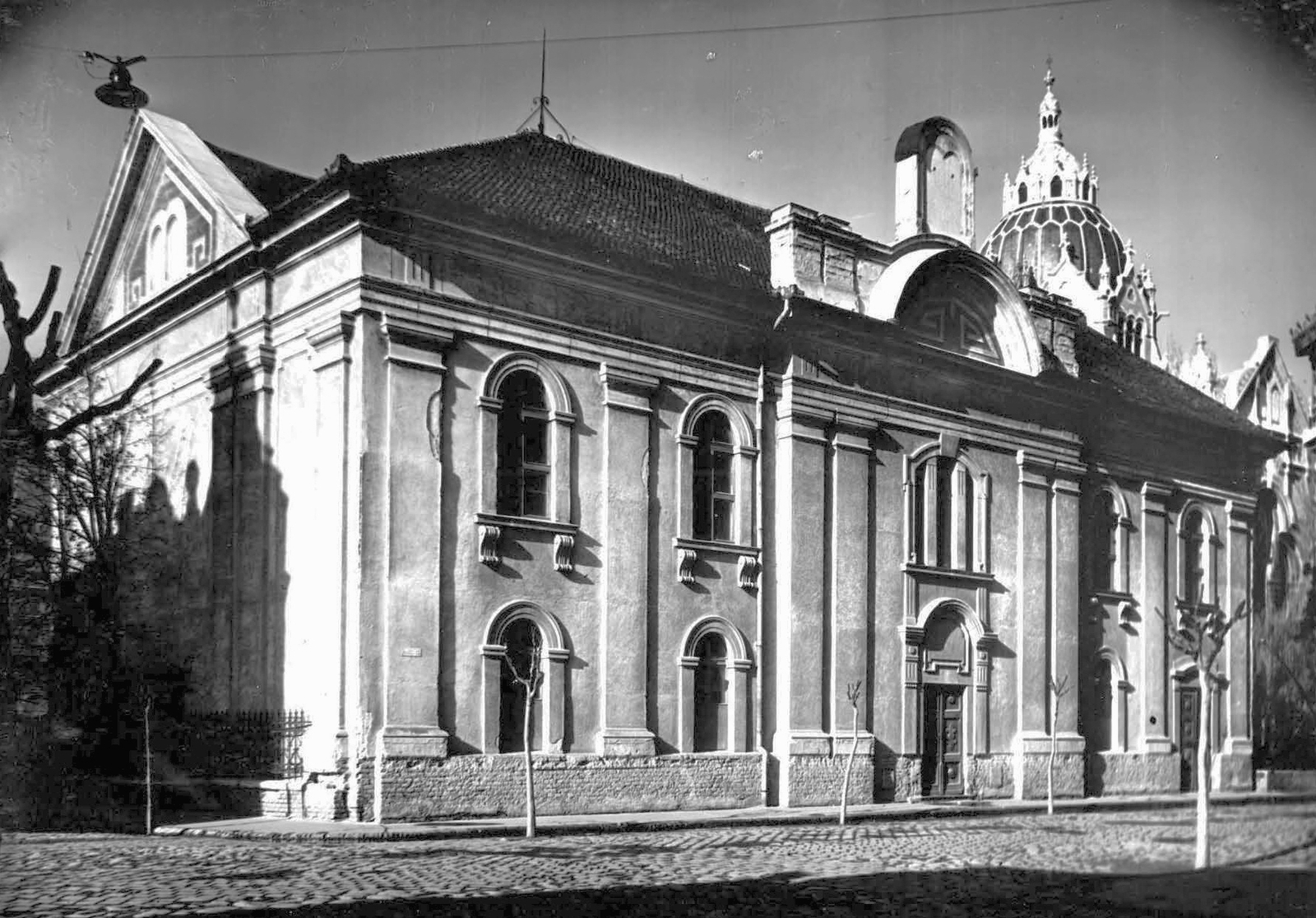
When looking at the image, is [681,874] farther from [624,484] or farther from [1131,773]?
[1131,773]

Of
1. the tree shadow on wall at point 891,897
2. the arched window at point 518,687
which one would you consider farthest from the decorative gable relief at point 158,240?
the tree shadow on wall at point 891,897

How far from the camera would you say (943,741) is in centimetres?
2556

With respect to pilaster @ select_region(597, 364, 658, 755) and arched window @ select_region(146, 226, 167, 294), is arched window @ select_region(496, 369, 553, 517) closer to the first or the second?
pilaster @ select_region(597, 364, 658, 755)

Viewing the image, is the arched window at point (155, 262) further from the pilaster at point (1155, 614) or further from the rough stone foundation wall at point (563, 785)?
the pilaster at point (1155, 614)

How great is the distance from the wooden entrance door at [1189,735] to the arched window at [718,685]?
1291cm

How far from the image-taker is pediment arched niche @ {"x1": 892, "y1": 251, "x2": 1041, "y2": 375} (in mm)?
25812

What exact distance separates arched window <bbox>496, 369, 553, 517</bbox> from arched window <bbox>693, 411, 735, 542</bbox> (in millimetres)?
3025

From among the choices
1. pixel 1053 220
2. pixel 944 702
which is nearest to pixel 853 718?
pixel 944 702

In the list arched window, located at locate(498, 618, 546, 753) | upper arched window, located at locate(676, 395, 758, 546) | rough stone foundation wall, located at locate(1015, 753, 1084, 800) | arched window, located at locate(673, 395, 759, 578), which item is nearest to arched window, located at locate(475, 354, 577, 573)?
arched window, located at locate(498, 618, 546, 753)

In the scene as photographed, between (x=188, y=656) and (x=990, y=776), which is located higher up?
(x=188, y=656)

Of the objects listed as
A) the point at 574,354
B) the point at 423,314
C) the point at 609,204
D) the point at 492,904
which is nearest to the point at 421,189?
the point at 423,314

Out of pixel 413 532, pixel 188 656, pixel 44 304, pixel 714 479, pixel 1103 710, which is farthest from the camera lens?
pixel 1103 710

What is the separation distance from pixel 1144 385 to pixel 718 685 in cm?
1511

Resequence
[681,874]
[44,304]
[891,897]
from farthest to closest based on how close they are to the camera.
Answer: [44,304] < [681,874] < [891,897]
